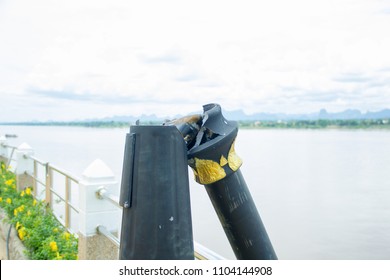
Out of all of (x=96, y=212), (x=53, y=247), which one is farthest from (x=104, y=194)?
(x=53, y=247)

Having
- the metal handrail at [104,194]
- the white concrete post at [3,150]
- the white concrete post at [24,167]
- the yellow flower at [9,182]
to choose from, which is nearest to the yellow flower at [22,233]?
the metal handrail at [104,194]

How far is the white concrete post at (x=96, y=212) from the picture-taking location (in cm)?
304

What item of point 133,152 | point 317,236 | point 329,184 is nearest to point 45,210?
point 133,152

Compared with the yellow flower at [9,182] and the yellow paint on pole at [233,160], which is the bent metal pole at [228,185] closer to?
the yellow paint on pole at [233,160]

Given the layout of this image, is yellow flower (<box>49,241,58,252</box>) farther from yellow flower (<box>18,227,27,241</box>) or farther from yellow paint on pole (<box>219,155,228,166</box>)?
yellow paint on pole (<box>219,155,228,166</box>)

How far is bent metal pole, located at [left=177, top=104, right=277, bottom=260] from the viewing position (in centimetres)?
110

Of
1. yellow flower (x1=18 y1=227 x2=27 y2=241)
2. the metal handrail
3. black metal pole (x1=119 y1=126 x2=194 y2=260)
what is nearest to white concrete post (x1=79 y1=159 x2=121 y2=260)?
the metal handrail

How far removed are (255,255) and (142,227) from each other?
30 centimetres

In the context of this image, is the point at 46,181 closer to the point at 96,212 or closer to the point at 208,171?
the point at 96,212

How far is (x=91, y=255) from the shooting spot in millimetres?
3102

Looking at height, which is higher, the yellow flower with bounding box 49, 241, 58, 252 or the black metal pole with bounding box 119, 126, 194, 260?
the black metal pole with bounding box 119, 126, 194, 260

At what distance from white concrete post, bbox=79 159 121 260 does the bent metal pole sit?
1965 millimetres

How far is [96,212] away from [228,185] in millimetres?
2169

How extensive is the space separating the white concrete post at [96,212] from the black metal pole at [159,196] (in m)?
1.90
